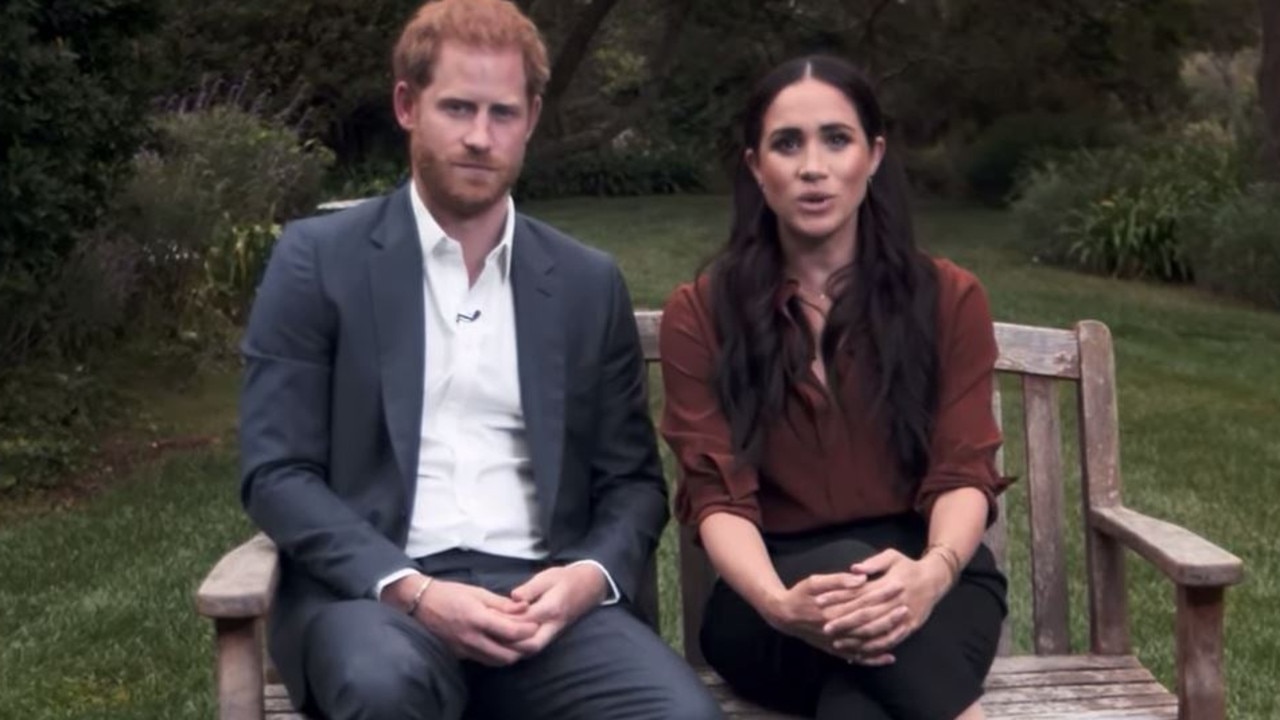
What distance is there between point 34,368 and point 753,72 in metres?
24.1

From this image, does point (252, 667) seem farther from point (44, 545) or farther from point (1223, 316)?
point (1223, 316)

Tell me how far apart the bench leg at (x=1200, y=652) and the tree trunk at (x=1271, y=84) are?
17.2 metres

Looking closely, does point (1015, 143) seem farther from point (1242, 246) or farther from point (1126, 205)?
point (1242, 246)

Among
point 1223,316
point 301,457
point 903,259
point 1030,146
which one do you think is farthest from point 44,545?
point 1030,146

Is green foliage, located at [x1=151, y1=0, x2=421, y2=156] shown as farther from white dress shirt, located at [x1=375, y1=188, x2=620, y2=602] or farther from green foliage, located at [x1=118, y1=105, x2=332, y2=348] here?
white dress shirt, located at [x1=375, y1=188, x2=620, y2=602]

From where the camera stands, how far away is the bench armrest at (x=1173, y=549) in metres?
3.66

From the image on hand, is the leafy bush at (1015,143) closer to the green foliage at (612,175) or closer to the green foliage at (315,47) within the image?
the green foliage at (612,175)

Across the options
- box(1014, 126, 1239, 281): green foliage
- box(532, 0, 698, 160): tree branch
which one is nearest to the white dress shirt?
box(1014, 126, 1239, 281): green foliage

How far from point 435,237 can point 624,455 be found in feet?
1.86

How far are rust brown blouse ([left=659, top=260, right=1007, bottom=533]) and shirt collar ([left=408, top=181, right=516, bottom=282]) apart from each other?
37 cm

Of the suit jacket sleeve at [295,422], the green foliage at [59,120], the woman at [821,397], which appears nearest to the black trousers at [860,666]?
the woman at [821,397]

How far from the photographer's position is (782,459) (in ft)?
12.7

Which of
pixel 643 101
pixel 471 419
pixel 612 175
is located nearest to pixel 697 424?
pixel 471 419

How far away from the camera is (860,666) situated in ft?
11.8
